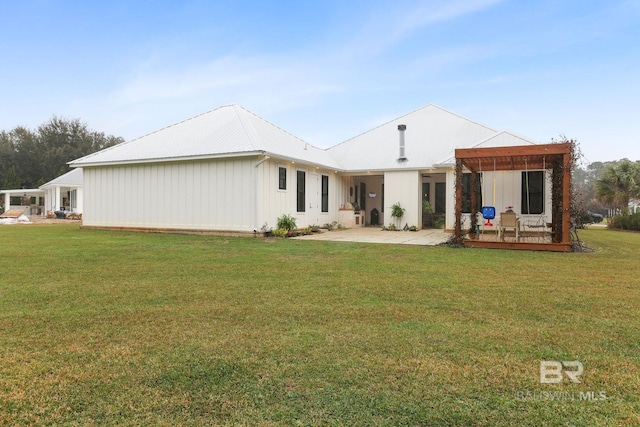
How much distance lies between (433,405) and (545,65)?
16.5 metres

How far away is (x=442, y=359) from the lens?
269 cm

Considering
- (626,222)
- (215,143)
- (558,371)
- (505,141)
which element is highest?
(505,141)

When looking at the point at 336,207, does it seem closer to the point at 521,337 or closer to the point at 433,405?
the point at 521,337

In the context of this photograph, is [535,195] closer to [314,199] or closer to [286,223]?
[314,199]

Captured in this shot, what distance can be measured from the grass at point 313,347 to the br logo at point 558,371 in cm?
6

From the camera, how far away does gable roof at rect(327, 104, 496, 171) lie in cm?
1609

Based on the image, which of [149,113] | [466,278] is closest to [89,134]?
[149,113]

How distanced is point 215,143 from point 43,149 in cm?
4192

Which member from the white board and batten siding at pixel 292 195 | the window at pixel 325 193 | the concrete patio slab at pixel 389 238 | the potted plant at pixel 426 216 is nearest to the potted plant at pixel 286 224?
the white board and batten siding at pixel 292 195

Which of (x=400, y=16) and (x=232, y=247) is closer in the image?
(x=232, y=247)

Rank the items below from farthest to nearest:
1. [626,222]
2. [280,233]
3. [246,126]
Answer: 1. [626,222]
2. [246,126]
3. [280,233]

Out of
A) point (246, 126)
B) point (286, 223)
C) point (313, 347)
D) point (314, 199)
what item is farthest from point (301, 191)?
point (313, 347)

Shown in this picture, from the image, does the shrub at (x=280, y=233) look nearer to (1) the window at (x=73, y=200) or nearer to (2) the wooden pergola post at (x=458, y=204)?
(2) the wooden pergola post at (x=458, y=204)

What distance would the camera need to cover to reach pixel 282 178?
13.2 meters
